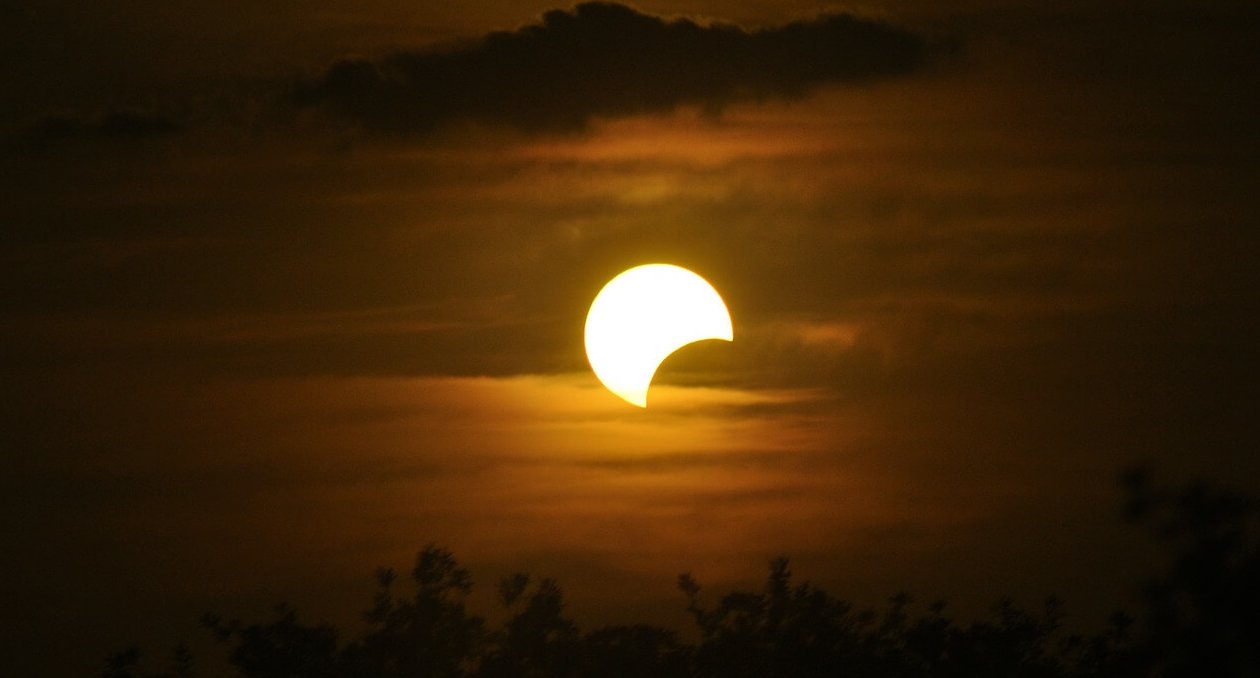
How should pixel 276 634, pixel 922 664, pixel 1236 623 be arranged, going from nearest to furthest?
pixel 1236 623, pixel 922 664, pixel 276 634

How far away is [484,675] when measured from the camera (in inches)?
1303

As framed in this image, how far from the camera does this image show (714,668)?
104 ft

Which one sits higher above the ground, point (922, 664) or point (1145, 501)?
point (1145, 501)

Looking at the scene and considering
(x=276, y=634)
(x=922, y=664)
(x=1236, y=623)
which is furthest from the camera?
(x=276, y=634)

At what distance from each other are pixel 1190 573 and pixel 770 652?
32.3ft

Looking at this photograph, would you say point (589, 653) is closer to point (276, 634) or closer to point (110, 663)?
point (276, 634)

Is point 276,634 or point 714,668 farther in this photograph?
point 276,634

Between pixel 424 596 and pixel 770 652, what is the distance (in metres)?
6.91

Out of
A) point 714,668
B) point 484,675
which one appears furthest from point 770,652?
point 484,675

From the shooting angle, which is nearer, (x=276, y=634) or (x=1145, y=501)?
(x=1145, y=501)

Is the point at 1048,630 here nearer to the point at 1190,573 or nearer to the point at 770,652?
the point at 770,652

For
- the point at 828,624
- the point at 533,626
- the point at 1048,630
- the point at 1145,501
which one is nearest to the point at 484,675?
the point at 533,626

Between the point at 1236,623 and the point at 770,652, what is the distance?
1010 cm

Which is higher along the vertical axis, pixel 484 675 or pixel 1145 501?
pixel 1145 501
